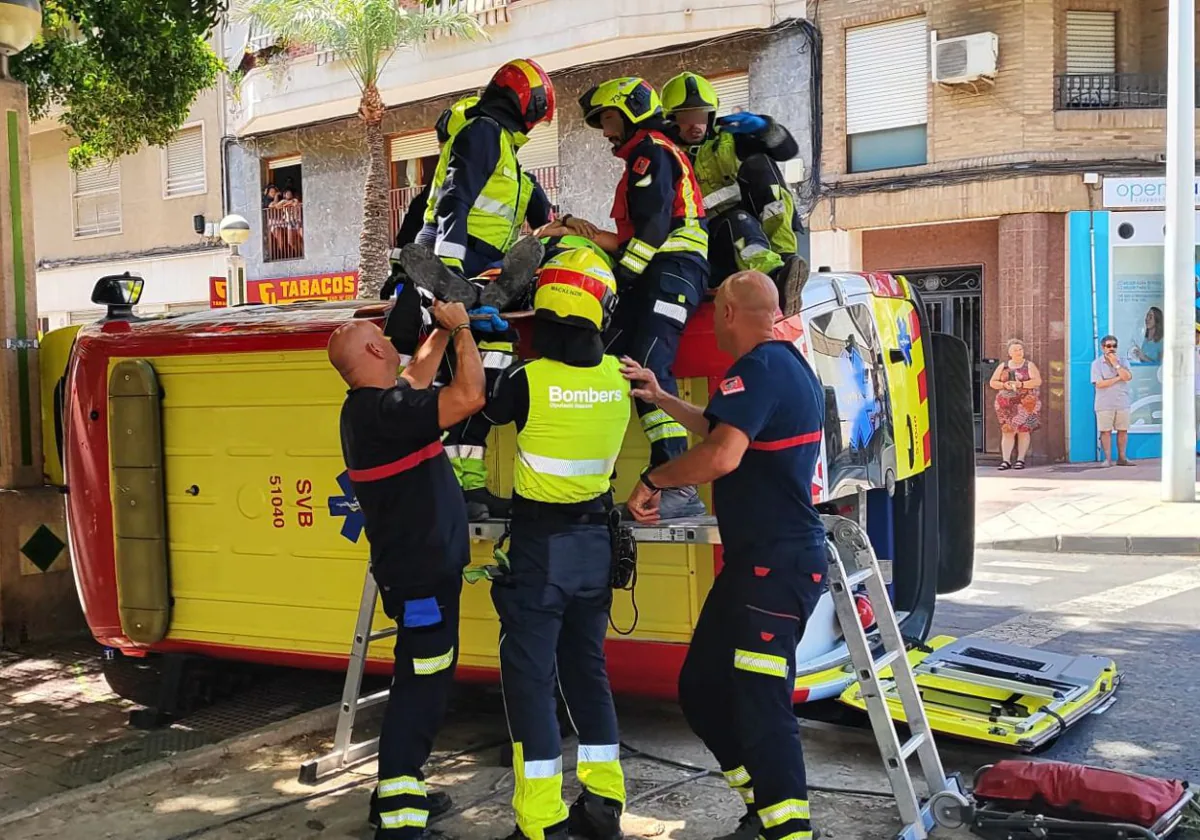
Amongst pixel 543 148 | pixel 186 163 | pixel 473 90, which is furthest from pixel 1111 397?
pixel 186 163

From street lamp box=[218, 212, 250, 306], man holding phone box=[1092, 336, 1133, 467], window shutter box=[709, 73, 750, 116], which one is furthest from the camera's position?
street lamp box=[218, 212, 250, 306]

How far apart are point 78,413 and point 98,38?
4446 mm

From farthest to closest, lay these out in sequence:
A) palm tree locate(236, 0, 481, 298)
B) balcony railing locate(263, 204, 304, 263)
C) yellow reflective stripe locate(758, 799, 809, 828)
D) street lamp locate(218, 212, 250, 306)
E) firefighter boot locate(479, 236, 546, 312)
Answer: balcony railing locate(263, 204, 304, 263)
palm tree locate(236, 0, 481, 298)
street lamp locate(218, 212, 250, 306)
firefighter boot locate(479, 236, 546, 312)
yellow reflective stripe locate(758, 799, 809, 828)

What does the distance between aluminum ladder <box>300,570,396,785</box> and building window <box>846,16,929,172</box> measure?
14.3m

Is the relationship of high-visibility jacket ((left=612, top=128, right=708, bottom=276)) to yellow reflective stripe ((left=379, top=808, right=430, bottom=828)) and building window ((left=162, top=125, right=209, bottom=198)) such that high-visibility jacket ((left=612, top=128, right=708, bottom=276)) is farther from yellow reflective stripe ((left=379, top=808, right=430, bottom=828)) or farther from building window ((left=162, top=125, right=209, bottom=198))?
building window ((left=162, top=125, right=209, bottom=198))

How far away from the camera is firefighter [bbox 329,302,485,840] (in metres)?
4.01

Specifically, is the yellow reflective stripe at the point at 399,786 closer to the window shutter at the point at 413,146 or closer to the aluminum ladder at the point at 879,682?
the aluminum ladder at the point at 879,682

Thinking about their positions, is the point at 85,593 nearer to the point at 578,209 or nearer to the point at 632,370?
the point at 632,370

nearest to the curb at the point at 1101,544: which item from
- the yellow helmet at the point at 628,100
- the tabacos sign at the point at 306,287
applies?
the yellow helmet at the point at 628,100

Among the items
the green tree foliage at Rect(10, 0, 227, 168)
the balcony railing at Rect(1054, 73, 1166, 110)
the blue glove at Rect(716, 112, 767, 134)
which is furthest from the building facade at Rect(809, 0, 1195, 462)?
the blue glove at Rect(716, 112, 767, 134)

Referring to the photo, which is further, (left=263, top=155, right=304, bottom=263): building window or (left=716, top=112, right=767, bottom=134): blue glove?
(left=263, top=155, right=304, bottom=263): building window

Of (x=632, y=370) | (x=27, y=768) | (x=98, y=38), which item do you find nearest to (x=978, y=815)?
(x=632, y=370)

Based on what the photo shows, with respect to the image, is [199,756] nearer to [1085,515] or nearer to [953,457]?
[953,457]

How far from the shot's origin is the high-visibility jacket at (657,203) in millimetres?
4711
